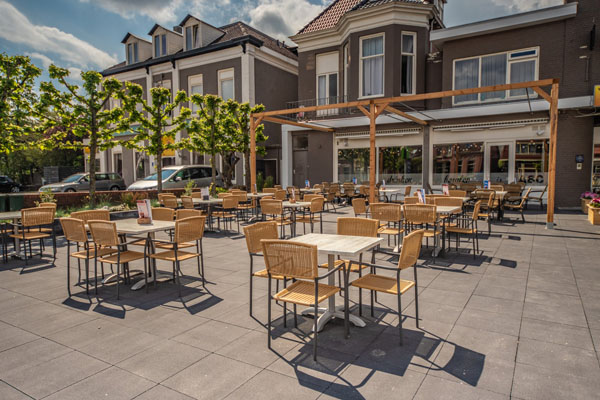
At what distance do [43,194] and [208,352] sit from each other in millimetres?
9010

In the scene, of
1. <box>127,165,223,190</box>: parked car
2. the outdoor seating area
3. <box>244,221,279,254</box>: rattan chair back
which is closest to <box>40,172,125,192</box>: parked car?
<box>127,165,223,190</box>: parked car

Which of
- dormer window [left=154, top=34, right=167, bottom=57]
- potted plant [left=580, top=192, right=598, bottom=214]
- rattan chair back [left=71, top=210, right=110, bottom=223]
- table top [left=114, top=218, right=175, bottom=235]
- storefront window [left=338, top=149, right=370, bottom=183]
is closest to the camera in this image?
table top [left=114, top=218, right=175, bottom=235]

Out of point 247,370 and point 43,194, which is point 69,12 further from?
point 247,370

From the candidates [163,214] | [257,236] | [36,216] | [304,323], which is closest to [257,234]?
[257,236]

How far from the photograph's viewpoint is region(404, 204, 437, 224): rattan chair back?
5762 millimetres

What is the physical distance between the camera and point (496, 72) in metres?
14.1

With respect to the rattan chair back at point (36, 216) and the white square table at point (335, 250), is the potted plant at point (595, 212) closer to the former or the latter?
the white square table at point (335, 250)

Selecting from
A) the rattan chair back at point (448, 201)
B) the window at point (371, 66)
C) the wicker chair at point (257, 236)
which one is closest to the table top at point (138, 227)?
the wicker chair at point (257, 236)

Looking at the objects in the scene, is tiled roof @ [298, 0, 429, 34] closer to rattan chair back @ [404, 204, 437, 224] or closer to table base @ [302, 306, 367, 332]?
rattan chair back @ [404, 204, 437, 224]

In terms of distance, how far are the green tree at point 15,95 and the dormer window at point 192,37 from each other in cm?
1192

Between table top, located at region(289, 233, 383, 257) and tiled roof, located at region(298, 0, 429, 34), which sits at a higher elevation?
tiled roof, located at region(298, 0, 429, 34)

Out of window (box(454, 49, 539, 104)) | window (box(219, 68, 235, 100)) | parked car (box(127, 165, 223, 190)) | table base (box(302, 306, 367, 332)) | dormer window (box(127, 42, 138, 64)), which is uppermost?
dormer window (box(127, 42, 138, 64))

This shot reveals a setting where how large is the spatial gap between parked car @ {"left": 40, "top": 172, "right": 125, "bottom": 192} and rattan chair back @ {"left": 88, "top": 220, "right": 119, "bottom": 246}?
644 inches

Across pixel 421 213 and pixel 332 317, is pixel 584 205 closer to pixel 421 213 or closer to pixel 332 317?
pixel 421 213
